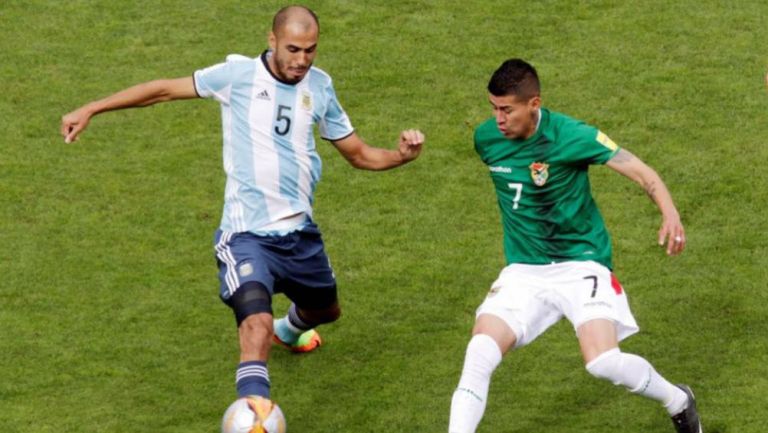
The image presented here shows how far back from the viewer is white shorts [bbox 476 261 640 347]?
10797 millimetres

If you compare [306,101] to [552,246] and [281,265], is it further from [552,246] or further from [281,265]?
[552,246]

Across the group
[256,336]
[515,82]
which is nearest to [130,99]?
[256,336]

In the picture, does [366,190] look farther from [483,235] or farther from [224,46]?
[224,46]

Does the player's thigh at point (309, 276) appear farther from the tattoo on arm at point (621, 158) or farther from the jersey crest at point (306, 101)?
the tattoo on arm at point (621, 158)

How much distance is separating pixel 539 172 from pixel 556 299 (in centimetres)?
77

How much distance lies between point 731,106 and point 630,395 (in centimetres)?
427

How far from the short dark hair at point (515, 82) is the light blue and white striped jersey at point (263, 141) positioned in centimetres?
131

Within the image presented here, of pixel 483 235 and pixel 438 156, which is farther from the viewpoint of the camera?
pixel 438 156

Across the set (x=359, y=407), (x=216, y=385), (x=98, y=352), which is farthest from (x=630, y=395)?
(x=98, y=352)

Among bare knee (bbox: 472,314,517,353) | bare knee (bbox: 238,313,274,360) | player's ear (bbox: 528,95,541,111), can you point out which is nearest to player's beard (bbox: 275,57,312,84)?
player's ear (bbox: 528,95,541,111)

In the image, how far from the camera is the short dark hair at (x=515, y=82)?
35.3 ft

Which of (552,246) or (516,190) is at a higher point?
(516,190)

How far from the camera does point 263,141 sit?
11398 millimetres

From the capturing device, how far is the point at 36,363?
→ 12.1 m
